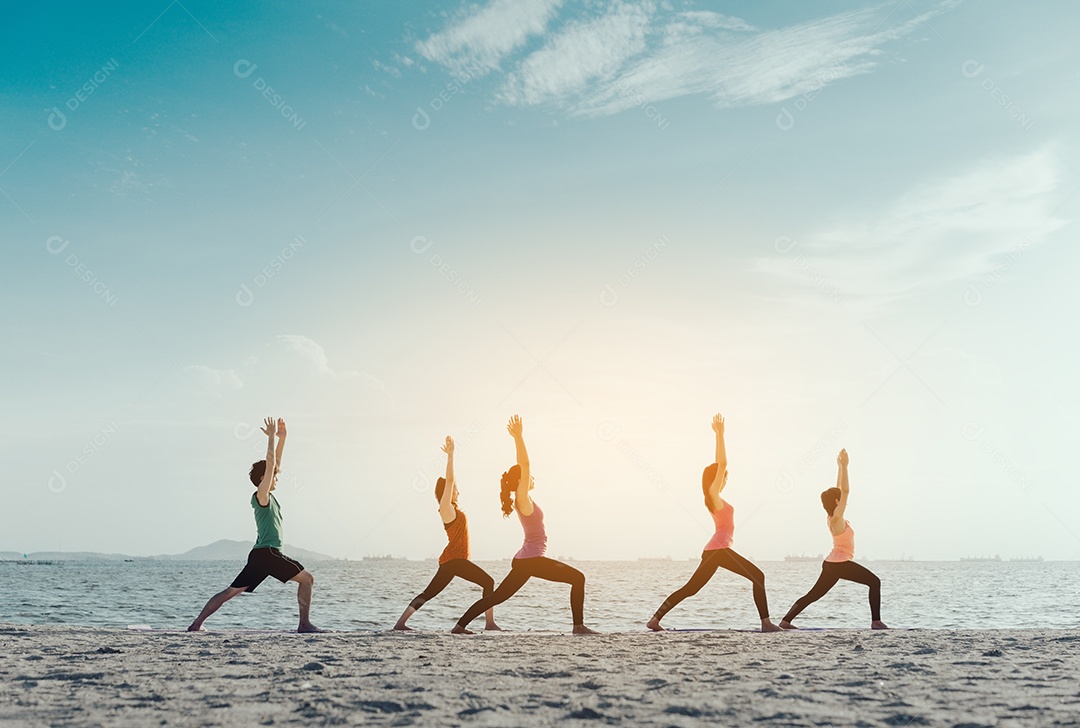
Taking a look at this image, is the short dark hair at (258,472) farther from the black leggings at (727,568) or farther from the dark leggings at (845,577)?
the dark leggings at (845,577)

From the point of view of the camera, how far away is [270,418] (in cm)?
1002

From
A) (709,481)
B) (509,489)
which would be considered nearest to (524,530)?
(509,489)

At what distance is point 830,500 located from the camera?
1124 centimetres

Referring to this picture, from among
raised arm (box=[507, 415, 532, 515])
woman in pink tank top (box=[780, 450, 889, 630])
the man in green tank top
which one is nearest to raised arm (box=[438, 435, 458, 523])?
raised arm (box=[507, 415, 532, 515])

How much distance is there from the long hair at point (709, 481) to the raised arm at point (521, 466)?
2.36 meters

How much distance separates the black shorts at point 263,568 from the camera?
987 centimetres

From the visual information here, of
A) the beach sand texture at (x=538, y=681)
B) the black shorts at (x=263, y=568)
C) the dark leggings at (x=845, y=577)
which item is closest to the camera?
the beach sand texture at (x=538, y=681)

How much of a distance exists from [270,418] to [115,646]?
9.41 feet

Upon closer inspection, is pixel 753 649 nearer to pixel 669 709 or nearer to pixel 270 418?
pixel 669 709

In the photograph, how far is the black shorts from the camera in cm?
987

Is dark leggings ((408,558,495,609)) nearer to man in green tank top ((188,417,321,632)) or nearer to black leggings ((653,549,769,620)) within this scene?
man in green tank top ((188,417,321,632))

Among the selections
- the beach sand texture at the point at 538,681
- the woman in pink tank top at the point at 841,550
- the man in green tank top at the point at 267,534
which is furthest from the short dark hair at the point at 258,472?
the woman in pink tank top at the point at 841,550

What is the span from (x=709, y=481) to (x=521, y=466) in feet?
8.32

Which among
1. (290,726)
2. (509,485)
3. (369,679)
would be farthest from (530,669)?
(509,485)
